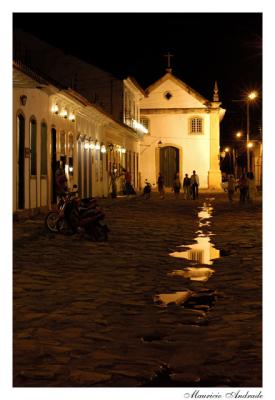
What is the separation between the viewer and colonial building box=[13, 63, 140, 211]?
19688 millimetres

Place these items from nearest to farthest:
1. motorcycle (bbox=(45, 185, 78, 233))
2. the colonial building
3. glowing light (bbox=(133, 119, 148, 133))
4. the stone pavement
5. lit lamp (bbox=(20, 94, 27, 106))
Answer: the stone pavement < motorcycle (bbox=(45, 185, 78, 233)) < the colonial building < lit lamp (bbox=(20, 94, 27, 106)) < glowing light (bbox=(133, 119, 148, 133))

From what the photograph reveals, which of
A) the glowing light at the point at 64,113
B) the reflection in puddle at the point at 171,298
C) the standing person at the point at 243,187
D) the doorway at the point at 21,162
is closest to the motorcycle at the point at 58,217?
the doorway at the point at 21,162

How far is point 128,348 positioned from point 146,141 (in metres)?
47.7

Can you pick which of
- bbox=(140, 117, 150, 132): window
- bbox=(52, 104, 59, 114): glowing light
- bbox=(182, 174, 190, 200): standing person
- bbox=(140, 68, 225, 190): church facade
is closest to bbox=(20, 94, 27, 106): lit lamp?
bbox=(52, 104, 59, 114): glowing light

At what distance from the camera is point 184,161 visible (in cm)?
5269

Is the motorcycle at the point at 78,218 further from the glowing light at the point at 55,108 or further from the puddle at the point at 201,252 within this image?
the glowing light at the point at 55,108

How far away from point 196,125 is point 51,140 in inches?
1170

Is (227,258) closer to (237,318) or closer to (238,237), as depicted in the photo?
(238,237)

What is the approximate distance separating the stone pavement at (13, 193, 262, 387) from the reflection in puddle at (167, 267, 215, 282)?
4.8 inches

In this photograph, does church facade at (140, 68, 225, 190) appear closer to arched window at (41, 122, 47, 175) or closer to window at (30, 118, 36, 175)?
arched window at (41, 122, 47, 175)

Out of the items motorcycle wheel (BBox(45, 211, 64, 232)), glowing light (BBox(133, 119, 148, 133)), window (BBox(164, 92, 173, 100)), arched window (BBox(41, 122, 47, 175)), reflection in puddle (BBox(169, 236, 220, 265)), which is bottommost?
reflection in puddle (BBox(169, 236, 220, 265))

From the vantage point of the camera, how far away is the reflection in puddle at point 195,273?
9.59 meters

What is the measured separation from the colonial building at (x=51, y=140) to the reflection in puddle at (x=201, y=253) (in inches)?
242

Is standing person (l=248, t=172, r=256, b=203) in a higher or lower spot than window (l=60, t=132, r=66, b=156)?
lower
